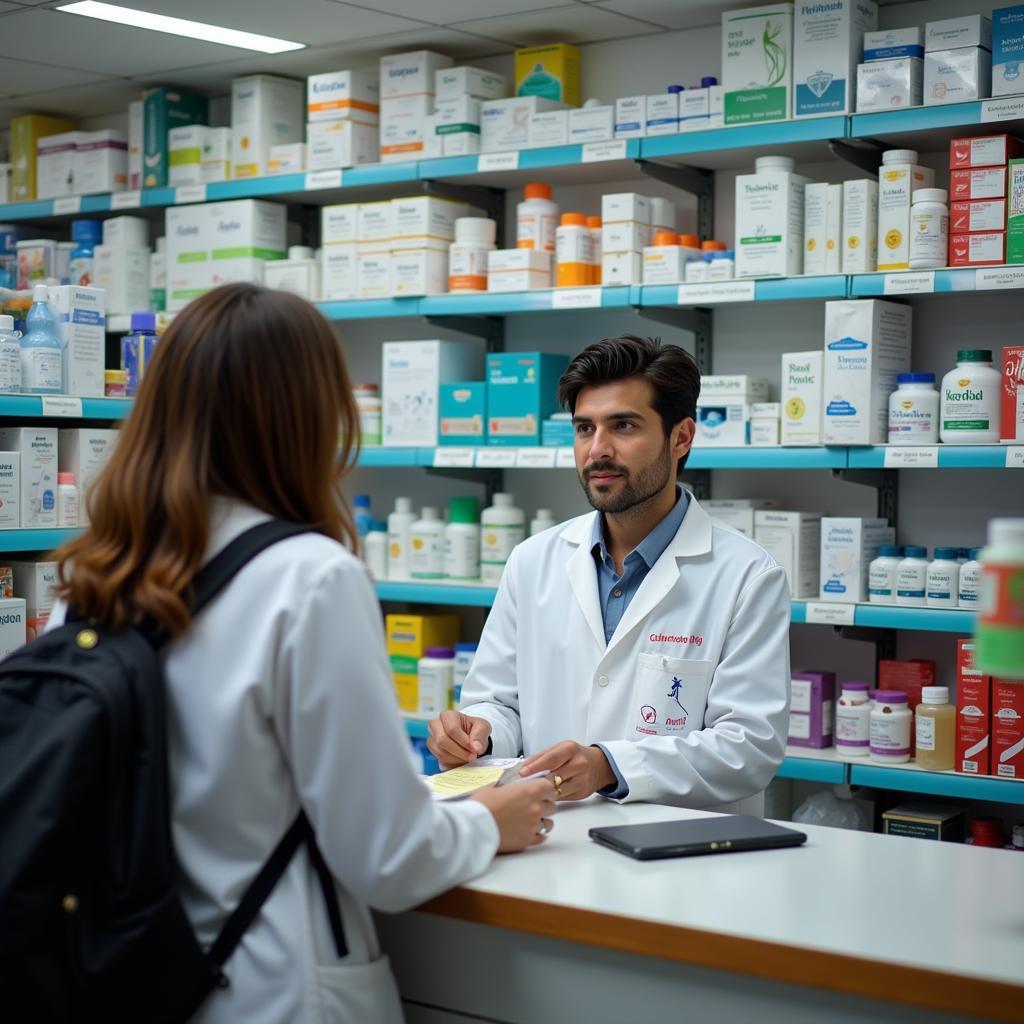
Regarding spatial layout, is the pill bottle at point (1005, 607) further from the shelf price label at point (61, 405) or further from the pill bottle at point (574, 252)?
the pill bottle at point (574, 252)

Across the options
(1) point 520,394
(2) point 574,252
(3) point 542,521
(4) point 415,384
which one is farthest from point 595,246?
(3) point 542,521

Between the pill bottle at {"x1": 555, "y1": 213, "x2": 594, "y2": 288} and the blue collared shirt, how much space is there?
1.70 m

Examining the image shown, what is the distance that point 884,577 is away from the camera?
391 centimetres

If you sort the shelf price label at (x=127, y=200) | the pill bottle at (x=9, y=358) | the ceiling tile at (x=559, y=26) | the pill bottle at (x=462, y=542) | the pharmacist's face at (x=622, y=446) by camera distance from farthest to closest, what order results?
the shelf price label at (x=127, y=200) → the pill bottle at (x=462, y=542) → the ceiling tile at (x=559, y=26) → the pill bottle at (x=9, y=358) → the pharmacist's face at (x=622, y=446)

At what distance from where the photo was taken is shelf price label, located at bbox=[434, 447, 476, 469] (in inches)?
180

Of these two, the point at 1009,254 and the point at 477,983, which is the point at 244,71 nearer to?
the point at 1009,254

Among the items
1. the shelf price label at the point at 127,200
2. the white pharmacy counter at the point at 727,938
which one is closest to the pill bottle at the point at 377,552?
the shelf price label at the point at 127,200

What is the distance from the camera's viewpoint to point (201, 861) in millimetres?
1528

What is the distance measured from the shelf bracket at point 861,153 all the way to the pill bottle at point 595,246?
0.77 metres

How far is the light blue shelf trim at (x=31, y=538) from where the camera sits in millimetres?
3436

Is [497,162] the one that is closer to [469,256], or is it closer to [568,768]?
[469,256]

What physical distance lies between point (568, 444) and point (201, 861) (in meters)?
3.02

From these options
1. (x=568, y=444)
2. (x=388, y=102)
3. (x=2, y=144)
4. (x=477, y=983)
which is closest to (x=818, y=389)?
(x=568, y=444)

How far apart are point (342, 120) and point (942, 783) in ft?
9.90
